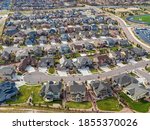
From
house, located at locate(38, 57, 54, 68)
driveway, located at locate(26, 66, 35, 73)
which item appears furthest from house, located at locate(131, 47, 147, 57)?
driveway, located at locate(26, 66, 35, 73)

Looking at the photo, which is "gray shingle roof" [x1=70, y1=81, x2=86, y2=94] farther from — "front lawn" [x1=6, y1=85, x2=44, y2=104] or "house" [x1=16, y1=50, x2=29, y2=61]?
"house" [x1=16, y1=50, x2=29, y2=61]

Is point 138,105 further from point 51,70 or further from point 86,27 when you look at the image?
point 86,27

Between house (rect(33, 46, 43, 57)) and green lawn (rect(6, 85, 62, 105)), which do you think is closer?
green lawn (rect(6, 85, 62, 105))

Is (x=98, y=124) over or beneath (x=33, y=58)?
over

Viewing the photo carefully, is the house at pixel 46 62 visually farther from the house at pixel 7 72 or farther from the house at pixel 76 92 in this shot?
the house at pixel 76 92

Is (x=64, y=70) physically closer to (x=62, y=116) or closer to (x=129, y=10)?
(x=62, y=116)

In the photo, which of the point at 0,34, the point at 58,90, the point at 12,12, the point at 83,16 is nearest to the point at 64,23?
the point at 83,16
